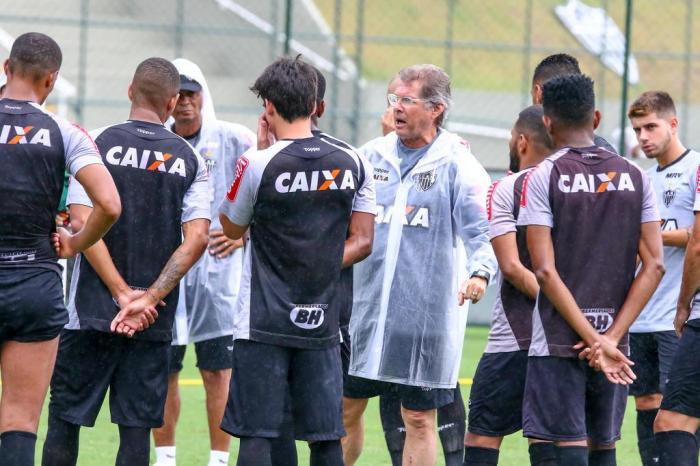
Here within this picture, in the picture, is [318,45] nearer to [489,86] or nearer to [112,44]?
[112,44]

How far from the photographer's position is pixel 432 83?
6195mm

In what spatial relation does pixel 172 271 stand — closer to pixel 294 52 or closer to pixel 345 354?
pixel 345 354

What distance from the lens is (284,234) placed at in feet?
16.8

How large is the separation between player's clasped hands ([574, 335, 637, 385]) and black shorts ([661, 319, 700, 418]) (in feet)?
1.89

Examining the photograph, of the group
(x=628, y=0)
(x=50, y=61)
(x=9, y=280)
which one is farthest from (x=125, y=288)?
(x=628, y=0)

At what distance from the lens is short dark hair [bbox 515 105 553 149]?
5621mm

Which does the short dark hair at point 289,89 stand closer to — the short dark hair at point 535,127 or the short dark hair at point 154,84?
the short dark hair at point 154,84

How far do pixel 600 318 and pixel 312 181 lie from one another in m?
1.31

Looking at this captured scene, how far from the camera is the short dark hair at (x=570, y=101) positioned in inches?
201

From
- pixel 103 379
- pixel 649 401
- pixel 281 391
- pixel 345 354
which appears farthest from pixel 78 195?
pixel 649 401

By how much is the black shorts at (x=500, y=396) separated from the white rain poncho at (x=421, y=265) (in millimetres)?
585

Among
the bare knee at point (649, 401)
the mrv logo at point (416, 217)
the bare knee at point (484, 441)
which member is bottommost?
the bare knee at point (484, 441)

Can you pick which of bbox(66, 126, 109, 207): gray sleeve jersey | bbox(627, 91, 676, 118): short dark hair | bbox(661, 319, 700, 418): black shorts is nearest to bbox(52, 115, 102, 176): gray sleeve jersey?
bbox(66, 126, 109, 207): gray sleeve jersey

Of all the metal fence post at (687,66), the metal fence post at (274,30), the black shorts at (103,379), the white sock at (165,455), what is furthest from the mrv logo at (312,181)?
the metal fence post at (687,66)
